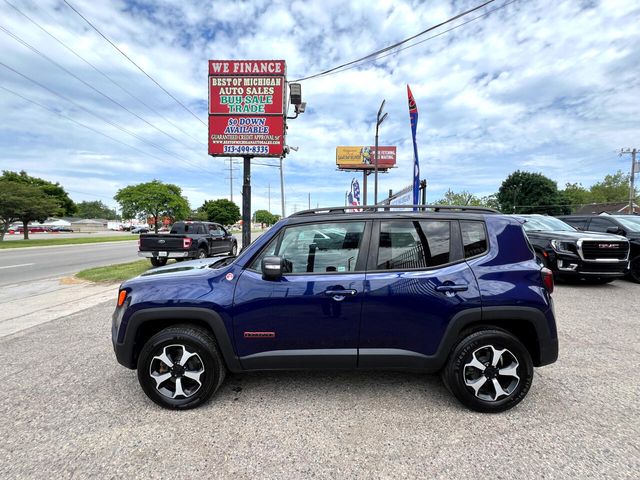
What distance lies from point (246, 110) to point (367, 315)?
35.1ft

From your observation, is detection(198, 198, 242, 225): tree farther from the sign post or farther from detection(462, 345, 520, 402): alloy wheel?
detection(462, 345, 520, 402): alloy wheel

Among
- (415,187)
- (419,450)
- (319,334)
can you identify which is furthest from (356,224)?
(415,187)

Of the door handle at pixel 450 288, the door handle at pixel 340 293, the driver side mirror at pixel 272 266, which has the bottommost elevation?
the door handle at pixel 340 293

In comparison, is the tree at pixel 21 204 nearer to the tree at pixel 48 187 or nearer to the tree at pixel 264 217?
the tree at pixel 48 187

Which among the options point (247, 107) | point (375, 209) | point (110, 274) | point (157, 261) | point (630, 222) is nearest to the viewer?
point (375, 209)

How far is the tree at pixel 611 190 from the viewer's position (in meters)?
68.9

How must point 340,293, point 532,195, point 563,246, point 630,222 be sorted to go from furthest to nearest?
point 532,195 → point 630,222 → point 563,246 → point 340,293

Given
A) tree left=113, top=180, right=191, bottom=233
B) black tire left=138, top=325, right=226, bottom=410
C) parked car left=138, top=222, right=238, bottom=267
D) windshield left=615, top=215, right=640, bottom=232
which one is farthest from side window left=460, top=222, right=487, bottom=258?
tree left=113, top=180, right=191, bottom=233

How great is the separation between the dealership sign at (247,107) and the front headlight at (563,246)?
29.0ft

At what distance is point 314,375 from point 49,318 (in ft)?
16.9

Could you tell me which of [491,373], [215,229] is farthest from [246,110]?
[491,373]

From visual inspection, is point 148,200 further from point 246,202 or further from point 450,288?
point 450,288

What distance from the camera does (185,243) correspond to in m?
11.0

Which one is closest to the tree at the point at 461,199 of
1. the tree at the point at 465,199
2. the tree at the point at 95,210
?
the tree at the point at 465,199
